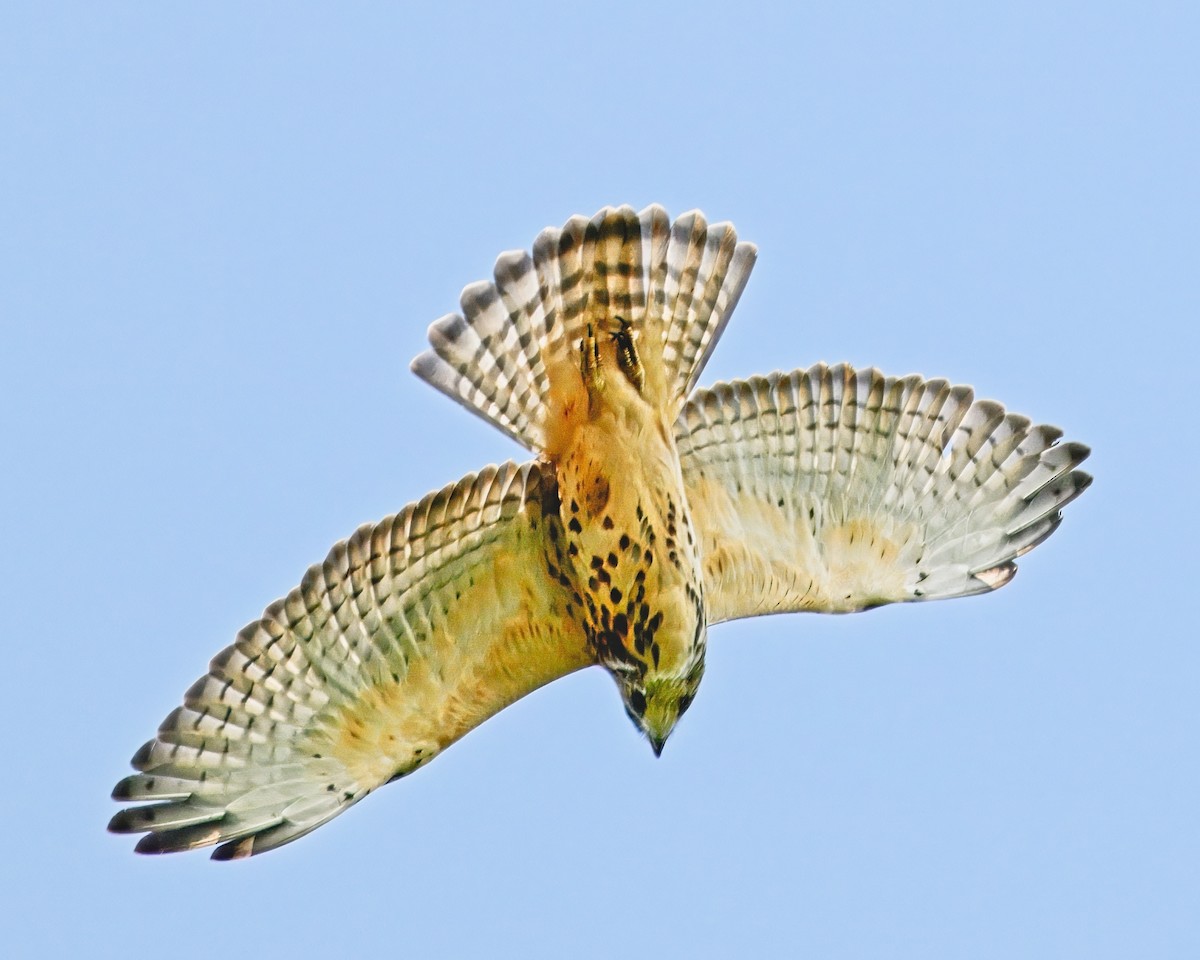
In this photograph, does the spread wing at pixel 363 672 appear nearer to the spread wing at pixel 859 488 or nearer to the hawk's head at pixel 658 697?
the hawk's head at pixel 658 697

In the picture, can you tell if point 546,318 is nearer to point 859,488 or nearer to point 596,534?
point 596,534

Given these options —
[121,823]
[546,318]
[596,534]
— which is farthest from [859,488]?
[121,823]

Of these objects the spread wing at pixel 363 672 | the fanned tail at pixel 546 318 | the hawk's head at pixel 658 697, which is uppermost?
the fanned tail at pixel 546 318

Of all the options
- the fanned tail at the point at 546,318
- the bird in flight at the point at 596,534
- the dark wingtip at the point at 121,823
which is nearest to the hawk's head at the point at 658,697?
the bird in flight at the point at 596,534

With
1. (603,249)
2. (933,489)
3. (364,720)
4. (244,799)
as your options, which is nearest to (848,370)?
(933,489)

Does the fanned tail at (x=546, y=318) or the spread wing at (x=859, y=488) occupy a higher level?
the fanned tail at (x=546, y=318)

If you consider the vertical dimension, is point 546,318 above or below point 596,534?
above

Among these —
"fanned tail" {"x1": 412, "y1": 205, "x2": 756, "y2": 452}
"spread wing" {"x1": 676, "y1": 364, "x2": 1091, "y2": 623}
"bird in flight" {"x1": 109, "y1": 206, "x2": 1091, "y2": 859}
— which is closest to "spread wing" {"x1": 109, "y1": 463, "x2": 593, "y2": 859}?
"bird in flight" {"x1": 109, "y1": 206, "x2": 1091, "y2": 859}

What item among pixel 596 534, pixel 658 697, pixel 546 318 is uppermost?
pixel 546 318
